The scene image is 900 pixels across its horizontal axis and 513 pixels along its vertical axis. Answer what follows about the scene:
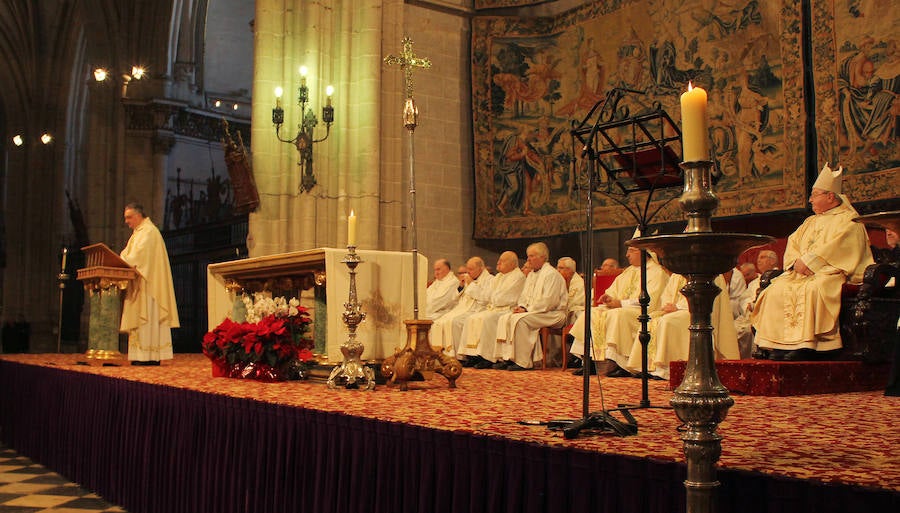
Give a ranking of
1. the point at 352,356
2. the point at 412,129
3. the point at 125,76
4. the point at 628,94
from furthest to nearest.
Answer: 1. the point at 125,76
2. the point at 628,94
3. the point at 412,129
4. the point at 352,356

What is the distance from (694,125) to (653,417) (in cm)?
229

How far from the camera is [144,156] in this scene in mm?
18000

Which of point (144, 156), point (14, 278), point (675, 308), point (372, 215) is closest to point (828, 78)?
point (675, 308)

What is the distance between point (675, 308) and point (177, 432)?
409cm

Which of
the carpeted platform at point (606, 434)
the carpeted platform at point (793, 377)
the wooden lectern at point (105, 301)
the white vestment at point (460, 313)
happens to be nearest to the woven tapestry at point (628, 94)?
the white vestment at point (460, 313)

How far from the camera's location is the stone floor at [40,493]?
5574mm

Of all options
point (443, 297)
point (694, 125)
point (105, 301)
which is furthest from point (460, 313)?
point (694, 125)

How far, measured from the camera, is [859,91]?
29.4 feet

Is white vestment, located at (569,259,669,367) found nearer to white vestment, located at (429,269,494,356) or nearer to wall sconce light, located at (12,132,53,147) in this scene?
white vestment, located at (429,269,494,356)

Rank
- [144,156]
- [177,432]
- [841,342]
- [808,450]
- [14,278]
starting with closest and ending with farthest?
[808,450]
[177,432]
[841,342]
[144,156]
[14,278]

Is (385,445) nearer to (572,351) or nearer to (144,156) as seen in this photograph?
(572,351)

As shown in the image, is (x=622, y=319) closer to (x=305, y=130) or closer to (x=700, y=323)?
(x=305, y=130)

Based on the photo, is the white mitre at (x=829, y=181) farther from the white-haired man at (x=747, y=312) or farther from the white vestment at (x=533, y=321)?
the white vestment at (x=533, y=321)

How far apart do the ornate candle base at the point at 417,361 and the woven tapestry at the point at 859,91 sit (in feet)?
16.9
